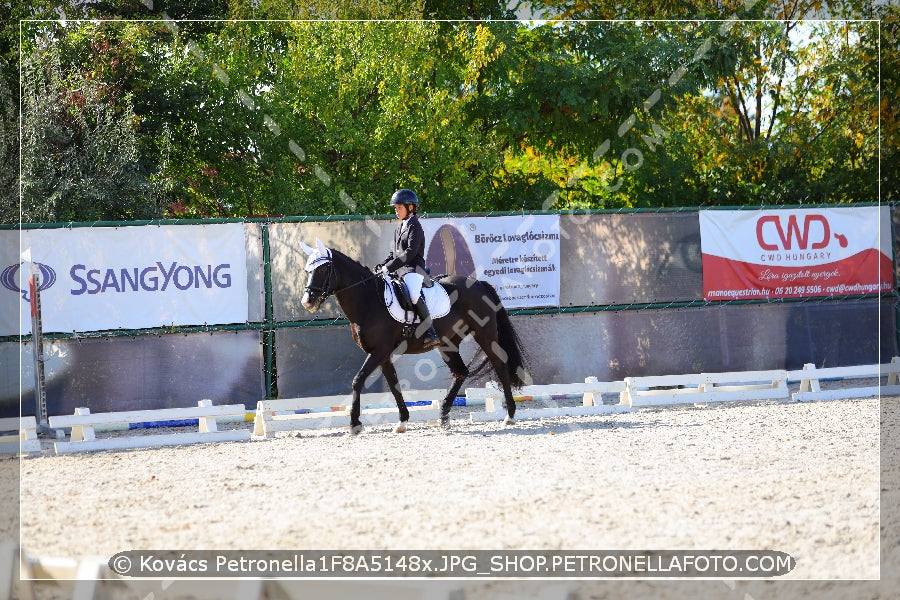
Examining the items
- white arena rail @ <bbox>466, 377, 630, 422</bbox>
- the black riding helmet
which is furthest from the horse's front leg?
the black riding helmet

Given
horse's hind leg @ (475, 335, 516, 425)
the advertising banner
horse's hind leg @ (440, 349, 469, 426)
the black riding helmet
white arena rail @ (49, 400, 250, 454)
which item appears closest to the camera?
white arena rail @ (49, 400, 250, 454)

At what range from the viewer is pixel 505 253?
47.8 feet

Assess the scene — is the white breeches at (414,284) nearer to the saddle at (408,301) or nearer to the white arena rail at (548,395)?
the saddle at (408,301)

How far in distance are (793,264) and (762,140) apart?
36.1 ft

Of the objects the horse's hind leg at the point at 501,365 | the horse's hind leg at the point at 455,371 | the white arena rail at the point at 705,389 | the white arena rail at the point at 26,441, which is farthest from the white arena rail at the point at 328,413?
the white arena rail at the point at 705,389

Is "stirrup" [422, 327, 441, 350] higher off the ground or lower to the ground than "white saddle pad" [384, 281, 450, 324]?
lower

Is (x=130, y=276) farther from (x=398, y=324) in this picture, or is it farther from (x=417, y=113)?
(x=417, y=113)

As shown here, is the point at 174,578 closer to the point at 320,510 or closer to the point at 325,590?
the point at 325,590

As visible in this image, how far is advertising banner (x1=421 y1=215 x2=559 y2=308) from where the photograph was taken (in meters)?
14.4

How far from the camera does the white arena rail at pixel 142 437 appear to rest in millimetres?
10625

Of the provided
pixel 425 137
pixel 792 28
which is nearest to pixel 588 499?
pixel 425 137

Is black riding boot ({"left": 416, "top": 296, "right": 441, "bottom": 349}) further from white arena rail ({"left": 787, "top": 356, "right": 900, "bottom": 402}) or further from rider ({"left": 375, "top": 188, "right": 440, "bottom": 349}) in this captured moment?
white arena rail ({"left": 787, "top": 356, "right": 900, "bottom": 402})

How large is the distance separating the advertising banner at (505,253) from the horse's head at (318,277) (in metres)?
3.58

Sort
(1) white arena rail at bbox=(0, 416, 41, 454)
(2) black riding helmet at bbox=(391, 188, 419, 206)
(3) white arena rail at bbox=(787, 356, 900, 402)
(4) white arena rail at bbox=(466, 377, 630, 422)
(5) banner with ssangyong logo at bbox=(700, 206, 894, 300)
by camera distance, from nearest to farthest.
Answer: (1) white arena rail at bbox=(0, 416, 41, 454) → (2) black riding helmet at bbox=(391, 188, 419, 206) → (4) white arena rail at bbox=(466, 377, 630, 422) → (3) white arena rail at bbox=(787, 356, 900, 402) → (5) banner with ssangyong logo at bbox=(700, 206, 894, 300)
